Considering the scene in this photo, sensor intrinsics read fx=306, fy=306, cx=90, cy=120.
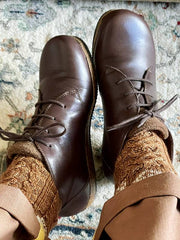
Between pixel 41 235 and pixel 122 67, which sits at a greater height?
pixel 122 67

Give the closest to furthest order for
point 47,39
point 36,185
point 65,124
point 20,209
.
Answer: point 20,209
point 36,185
point 65,124
point 47,39

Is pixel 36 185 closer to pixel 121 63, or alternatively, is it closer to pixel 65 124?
pixel 65 124

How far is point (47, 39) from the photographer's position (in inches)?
37.6

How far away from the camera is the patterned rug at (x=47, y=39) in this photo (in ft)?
3.00

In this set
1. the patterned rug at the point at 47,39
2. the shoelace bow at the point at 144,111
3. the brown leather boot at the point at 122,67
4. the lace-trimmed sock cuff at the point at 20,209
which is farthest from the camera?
the patterned rug at the point at 47,39

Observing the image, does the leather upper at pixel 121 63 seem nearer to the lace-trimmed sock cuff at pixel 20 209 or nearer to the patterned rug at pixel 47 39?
the patterned rug at pixel 47 39

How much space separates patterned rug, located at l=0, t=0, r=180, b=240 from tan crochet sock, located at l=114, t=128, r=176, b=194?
0.74 feet

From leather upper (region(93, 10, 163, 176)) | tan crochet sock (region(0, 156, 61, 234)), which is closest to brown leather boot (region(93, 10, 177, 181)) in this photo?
leather upper (region(93, 10, 163, 176))

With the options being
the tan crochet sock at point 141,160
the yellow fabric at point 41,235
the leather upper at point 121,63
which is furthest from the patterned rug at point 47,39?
the yellow fabric at point 41,235

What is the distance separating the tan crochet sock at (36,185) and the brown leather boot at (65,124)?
0.02 m

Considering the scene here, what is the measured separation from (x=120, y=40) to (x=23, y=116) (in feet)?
1.18

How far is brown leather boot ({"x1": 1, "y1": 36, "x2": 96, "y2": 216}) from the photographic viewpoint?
2.23 feet

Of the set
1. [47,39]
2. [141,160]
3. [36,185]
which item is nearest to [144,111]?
[141,160]

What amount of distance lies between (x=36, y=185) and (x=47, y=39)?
515 mm
